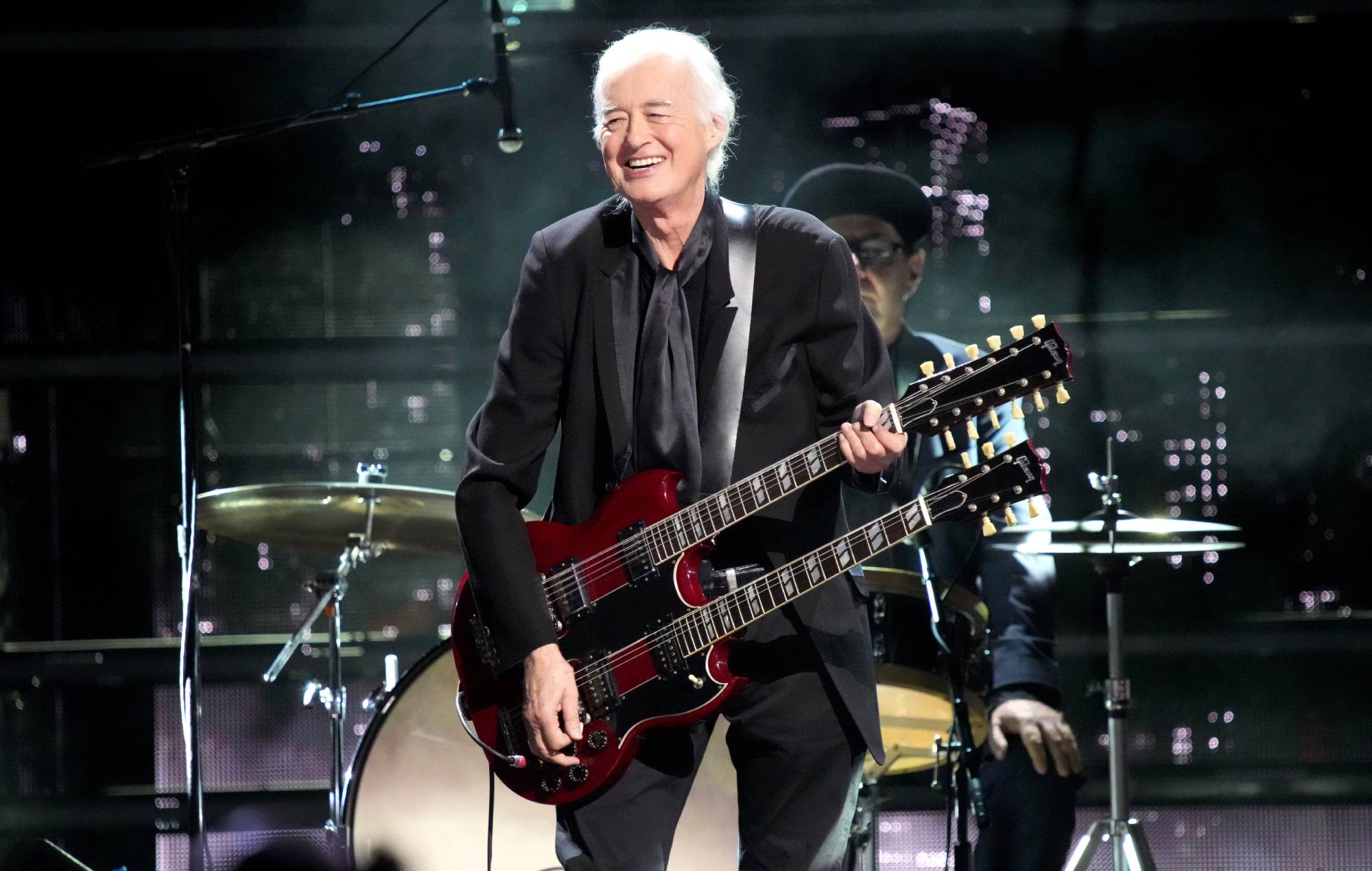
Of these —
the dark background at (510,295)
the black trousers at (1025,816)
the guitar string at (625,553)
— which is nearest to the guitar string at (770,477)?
the guitar string at (625,553)

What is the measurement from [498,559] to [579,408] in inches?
11.7

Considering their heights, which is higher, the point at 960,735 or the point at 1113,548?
the point at 1113,548

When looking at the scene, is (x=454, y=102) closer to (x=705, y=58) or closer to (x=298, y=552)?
(x=298, y=552)

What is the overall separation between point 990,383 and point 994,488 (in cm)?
17

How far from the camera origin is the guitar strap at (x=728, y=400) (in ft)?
7.71

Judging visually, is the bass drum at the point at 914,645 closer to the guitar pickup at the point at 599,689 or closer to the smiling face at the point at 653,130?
the guitar pickup at the point at 599,689

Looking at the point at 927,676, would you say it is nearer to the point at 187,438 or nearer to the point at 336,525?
the point at 336,525

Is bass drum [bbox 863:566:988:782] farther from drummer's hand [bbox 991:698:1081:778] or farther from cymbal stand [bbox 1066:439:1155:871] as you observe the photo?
cymbal stand [bbox 1066:439:1155:871]

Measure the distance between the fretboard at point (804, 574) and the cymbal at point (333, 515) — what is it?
5.34 feet

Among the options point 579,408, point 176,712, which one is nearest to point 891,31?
point 579,408

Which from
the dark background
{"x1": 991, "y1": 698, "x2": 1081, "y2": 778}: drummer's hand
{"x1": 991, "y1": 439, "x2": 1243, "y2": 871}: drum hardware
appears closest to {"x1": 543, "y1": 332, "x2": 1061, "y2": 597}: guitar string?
{"x1": 991, "y1": 439, "x2": 1243, "y2": 871}: drum hardware

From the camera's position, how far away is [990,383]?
2287mm

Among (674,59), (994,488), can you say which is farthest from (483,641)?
(674,59)

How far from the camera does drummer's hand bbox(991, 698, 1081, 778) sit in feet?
12.3
